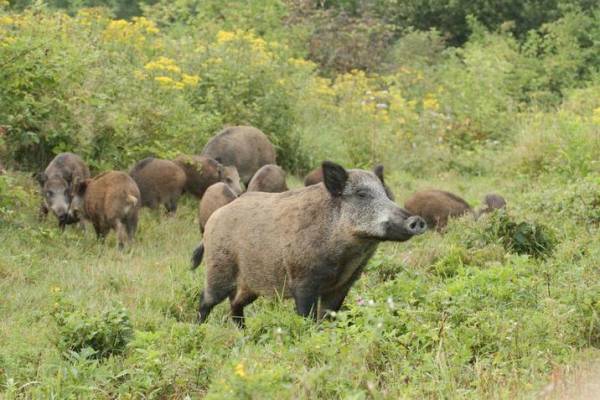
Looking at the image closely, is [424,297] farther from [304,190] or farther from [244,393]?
[244,393]

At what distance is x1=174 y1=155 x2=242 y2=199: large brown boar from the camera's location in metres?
13.7

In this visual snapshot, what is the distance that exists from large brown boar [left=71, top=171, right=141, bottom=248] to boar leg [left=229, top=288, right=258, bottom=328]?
358 centimetres

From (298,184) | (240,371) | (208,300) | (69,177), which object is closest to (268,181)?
(69,177)

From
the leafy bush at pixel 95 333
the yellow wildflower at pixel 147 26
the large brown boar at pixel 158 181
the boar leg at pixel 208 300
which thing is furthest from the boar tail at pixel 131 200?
the yellow wildflower at pixel 147 26

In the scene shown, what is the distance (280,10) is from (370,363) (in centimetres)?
1829

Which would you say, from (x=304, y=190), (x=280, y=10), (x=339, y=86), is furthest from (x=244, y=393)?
(x=280, y=10)

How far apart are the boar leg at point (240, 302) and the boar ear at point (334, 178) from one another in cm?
109

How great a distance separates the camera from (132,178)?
41.9 feet

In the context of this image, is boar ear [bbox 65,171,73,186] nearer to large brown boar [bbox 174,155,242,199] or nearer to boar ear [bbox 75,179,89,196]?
boar ear [bbox 75,179,89,196]

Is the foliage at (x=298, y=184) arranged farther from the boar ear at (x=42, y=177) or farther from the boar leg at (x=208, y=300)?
the boar ear at (x=42, y=177)

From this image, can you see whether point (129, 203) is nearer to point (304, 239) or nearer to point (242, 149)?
point (242, 149)

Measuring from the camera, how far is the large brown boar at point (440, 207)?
484 inches

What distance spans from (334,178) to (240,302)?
135cm

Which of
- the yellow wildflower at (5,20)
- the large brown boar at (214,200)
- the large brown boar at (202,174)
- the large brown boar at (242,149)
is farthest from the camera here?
the large brown boar at (242,149)
